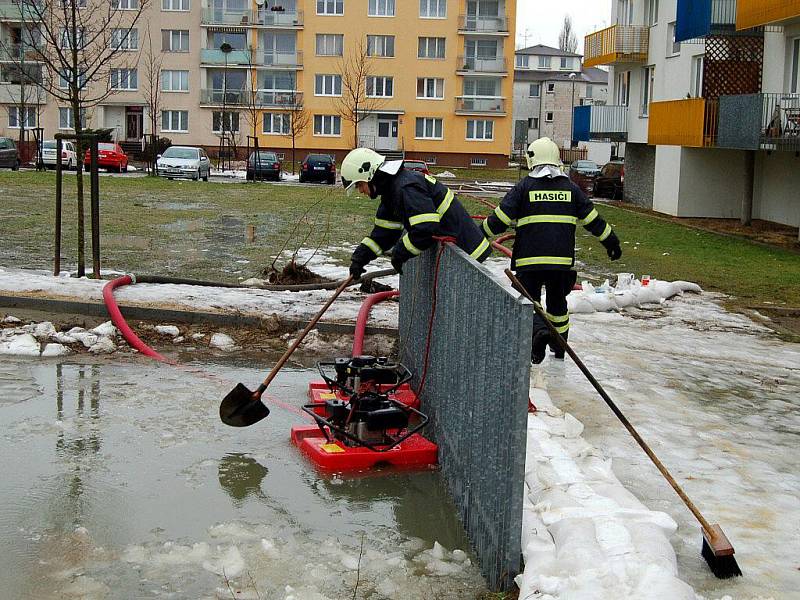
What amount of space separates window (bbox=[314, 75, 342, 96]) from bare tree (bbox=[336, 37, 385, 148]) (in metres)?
0.52

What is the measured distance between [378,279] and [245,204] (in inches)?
665

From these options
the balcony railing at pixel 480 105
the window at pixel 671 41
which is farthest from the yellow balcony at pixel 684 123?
the balcony railing at pixel 480 105

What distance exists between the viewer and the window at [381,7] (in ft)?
218

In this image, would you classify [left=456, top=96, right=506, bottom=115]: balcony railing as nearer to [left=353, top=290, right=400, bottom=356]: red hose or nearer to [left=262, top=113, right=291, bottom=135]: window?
[left=262, top=113, right=291, bottom=135]: window

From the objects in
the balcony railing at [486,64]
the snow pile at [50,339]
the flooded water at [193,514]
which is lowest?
the flooded water at [193,514]

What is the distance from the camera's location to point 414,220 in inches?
270

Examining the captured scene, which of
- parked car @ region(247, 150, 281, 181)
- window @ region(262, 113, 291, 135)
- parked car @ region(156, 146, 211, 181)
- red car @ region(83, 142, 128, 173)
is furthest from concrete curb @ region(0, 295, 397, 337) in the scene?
window @ region(262, 113, 291, 135)

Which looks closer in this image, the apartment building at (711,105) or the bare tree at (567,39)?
the apartment building at (711,105)

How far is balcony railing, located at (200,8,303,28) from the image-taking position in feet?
218

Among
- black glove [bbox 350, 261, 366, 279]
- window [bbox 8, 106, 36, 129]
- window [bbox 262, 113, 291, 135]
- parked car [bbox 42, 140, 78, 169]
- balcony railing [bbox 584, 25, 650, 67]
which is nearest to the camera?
black glove [bbox 350, 261, 366, 279]

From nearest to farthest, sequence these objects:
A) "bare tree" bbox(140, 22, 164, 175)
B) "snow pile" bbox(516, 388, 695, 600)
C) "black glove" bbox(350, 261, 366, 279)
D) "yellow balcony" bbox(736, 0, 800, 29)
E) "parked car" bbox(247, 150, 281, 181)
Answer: "snow pile" bbox(516, 388, 695, 600)
"black glove" bbox(350, 261, 366, 279)
"yellow balcony" bbox(736, 0, 800, 29)
"parked car" bbox(247, 150, 281, 181)
"bare tree" bbox(140, 22, 164, 175)

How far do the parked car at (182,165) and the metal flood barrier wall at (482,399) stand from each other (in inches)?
1422

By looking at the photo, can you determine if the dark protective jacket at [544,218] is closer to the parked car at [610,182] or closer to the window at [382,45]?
the parked car at [610,182]

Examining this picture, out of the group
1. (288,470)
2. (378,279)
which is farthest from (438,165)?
(288,470)
